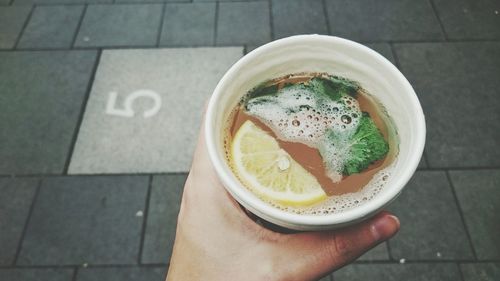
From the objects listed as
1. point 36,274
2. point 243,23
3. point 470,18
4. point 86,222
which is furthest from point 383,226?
point 470,18

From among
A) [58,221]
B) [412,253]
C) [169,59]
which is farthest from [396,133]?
[169,59]

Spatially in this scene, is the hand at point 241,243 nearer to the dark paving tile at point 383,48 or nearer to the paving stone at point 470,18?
the dark paving tile at point 383,48

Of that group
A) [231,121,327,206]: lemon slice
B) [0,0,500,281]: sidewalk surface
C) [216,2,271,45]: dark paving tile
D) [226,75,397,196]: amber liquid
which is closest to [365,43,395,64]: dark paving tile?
[0,0,500,281]: sidewalk surface

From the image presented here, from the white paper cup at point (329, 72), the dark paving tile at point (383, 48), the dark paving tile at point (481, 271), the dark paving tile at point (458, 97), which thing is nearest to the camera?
the white paper cup at point (329, 72)

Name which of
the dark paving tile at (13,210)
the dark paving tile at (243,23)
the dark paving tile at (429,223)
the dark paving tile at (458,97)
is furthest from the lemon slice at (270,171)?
the dark paving tile at (243,23)

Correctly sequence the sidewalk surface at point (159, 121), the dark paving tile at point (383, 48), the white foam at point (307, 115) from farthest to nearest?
the dark paving tile at point (383, 48) → the sidewalk surface at point (159, 121) → the white foam at point (307, 115)

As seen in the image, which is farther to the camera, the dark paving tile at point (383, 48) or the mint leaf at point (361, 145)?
the dark paving tile at point (383, 48)

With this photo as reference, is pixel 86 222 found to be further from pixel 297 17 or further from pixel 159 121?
pixel 297 17

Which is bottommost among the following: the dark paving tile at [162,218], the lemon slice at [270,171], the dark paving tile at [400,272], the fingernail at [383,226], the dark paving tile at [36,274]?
the dark paving tile at [400,272]

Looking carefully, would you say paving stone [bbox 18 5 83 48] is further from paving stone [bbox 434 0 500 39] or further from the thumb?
paving stone [bbox 434 0 500 39]
